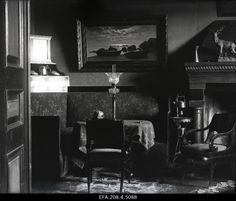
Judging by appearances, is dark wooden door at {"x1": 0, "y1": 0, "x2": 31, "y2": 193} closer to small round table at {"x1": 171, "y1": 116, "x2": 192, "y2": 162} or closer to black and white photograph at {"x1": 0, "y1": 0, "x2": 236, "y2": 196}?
black and white photograph at {"x1": 0, "y1": 0, "x2": 236, "y2": 196}

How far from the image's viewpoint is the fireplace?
4646mm

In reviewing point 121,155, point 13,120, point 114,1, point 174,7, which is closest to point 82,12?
point 114,1

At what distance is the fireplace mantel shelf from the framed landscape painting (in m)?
0.67

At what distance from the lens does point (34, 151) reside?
443 centimetres

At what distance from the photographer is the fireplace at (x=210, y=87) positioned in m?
4.65

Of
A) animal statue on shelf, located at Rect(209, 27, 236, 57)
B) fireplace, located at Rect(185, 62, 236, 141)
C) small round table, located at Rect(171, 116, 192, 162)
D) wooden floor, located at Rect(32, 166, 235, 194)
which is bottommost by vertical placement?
wooden floor, located at Rect(32, 166, 235, 194)

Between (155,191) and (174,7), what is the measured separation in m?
2.48

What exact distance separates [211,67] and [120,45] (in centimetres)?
134

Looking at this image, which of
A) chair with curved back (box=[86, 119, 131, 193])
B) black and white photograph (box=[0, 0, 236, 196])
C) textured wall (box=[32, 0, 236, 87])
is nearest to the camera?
chair with curved back (box=[86, 119, 131, 193])

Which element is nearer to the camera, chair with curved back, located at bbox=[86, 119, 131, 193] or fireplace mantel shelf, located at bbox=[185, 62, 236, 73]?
chair with curved back, located at bbox=[86, 119, 131, 193]

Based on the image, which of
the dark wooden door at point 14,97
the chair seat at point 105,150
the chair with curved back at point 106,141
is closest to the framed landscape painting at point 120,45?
the chair seat at point 105,150

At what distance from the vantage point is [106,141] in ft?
12.1

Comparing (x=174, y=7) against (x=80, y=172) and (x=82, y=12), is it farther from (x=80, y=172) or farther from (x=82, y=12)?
(x=80, y=172)

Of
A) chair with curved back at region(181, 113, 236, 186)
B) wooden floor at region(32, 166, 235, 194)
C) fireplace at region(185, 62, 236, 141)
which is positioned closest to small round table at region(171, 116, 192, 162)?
fireplace at region(185, 62, 236, 141)
